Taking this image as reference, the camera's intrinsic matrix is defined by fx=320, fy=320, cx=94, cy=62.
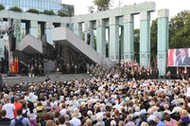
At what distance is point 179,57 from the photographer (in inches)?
1170

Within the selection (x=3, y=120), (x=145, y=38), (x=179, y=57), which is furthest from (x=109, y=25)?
(x=3, y=120)

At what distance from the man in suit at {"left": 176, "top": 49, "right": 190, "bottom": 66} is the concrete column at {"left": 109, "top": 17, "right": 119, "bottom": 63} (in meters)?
8.12

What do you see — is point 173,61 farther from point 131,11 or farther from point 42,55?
point 42,55

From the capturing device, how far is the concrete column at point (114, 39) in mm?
36000

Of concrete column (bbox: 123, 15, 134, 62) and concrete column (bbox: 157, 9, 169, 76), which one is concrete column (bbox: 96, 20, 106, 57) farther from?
concrete column (bbox: 157, 9, 169, 76)

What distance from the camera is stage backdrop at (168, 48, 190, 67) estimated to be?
29.0 metres

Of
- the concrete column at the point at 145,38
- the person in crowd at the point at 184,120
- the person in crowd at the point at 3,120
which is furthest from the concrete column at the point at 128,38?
the person in crowd at the point at 184,120

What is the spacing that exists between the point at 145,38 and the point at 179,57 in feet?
16.7

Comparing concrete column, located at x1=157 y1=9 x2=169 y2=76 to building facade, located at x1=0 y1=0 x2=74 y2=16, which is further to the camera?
building facade, located at x1=0 y1=0 x2=74 y2=16

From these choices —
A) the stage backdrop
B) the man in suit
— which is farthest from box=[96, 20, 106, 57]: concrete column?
the man in suit

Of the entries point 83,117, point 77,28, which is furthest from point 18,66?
point 83,117

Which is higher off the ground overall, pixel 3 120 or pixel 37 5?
pixel 37 5

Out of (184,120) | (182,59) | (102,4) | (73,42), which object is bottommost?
(184,120)

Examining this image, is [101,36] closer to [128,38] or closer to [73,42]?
[128,38]
